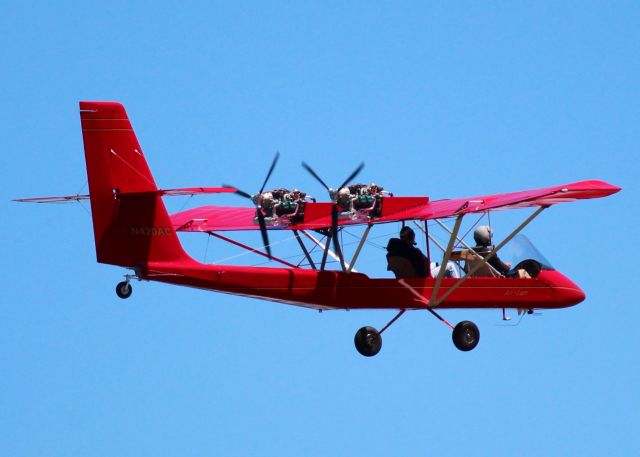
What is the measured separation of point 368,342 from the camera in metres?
39.6

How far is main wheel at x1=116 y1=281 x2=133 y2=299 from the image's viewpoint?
39438 mm

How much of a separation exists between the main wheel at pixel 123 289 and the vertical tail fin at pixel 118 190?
10.1 feet

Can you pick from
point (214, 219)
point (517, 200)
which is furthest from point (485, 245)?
point (214, 219)

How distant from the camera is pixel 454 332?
133 ft

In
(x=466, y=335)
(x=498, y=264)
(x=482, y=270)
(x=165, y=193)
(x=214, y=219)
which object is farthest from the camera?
(x=214, y=219)

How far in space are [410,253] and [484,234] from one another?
2281 millimetres

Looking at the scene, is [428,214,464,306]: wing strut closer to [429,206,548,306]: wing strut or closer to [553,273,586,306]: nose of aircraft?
[429,206,548,306]: wing strut

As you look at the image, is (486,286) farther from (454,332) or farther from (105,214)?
(105,214)

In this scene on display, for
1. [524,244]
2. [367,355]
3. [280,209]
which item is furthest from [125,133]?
[524,244]

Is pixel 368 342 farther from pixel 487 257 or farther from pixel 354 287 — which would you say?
pixel 487 257

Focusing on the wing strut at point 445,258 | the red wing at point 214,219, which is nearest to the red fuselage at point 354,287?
the wing strut at point 445,258

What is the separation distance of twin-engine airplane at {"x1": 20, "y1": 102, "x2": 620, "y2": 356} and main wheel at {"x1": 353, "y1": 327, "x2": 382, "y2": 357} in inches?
0.9

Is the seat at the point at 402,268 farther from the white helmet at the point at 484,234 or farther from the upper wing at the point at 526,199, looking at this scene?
the white helmet at the point at 484,234

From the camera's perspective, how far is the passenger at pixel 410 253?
39.8 m
